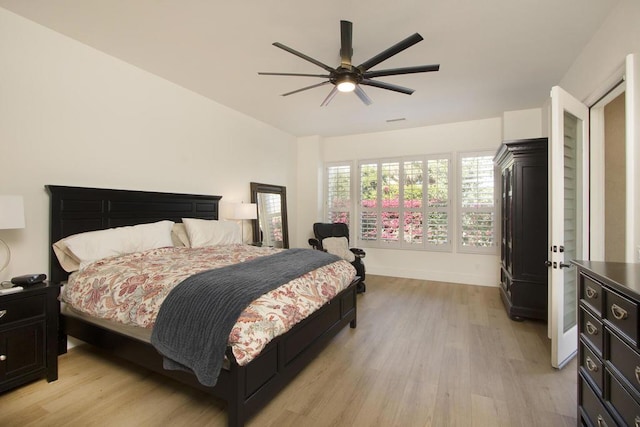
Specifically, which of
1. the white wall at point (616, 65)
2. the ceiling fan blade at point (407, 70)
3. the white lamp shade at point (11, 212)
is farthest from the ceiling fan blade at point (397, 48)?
the white lamp shade at point (11, 212)

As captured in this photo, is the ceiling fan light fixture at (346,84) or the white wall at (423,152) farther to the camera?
the white wall at (423,152)

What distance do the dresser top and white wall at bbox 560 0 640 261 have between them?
684 mm

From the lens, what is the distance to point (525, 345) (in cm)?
274

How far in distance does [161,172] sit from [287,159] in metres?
2.73

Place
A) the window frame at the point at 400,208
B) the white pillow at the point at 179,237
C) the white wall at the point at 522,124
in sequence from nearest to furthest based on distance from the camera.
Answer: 1. the white pillow at the point at 179,237
2. the white wall at the point at 522,124
3. the window frame at the point at 400,208

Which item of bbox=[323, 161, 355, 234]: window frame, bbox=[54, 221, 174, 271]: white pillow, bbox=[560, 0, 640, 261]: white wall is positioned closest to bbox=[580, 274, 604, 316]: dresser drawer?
bbox=[560, 0, 640, 261]: white wall

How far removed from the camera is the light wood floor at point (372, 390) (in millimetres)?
1793

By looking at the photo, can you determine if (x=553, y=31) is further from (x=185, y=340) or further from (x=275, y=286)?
(x=185, y=340)

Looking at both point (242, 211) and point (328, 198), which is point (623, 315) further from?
point (328, 198)

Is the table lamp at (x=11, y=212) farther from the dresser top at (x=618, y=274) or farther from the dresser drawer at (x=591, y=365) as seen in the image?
the dresser drawer at (x=591, y=365)

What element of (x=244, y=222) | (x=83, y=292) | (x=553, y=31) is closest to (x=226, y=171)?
(x=244, y=222)

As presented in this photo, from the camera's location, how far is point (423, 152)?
5301 millimetres

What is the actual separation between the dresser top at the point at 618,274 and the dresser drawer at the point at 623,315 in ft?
0.18

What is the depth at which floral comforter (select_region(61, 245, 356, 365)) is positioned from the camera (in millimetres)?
1629
